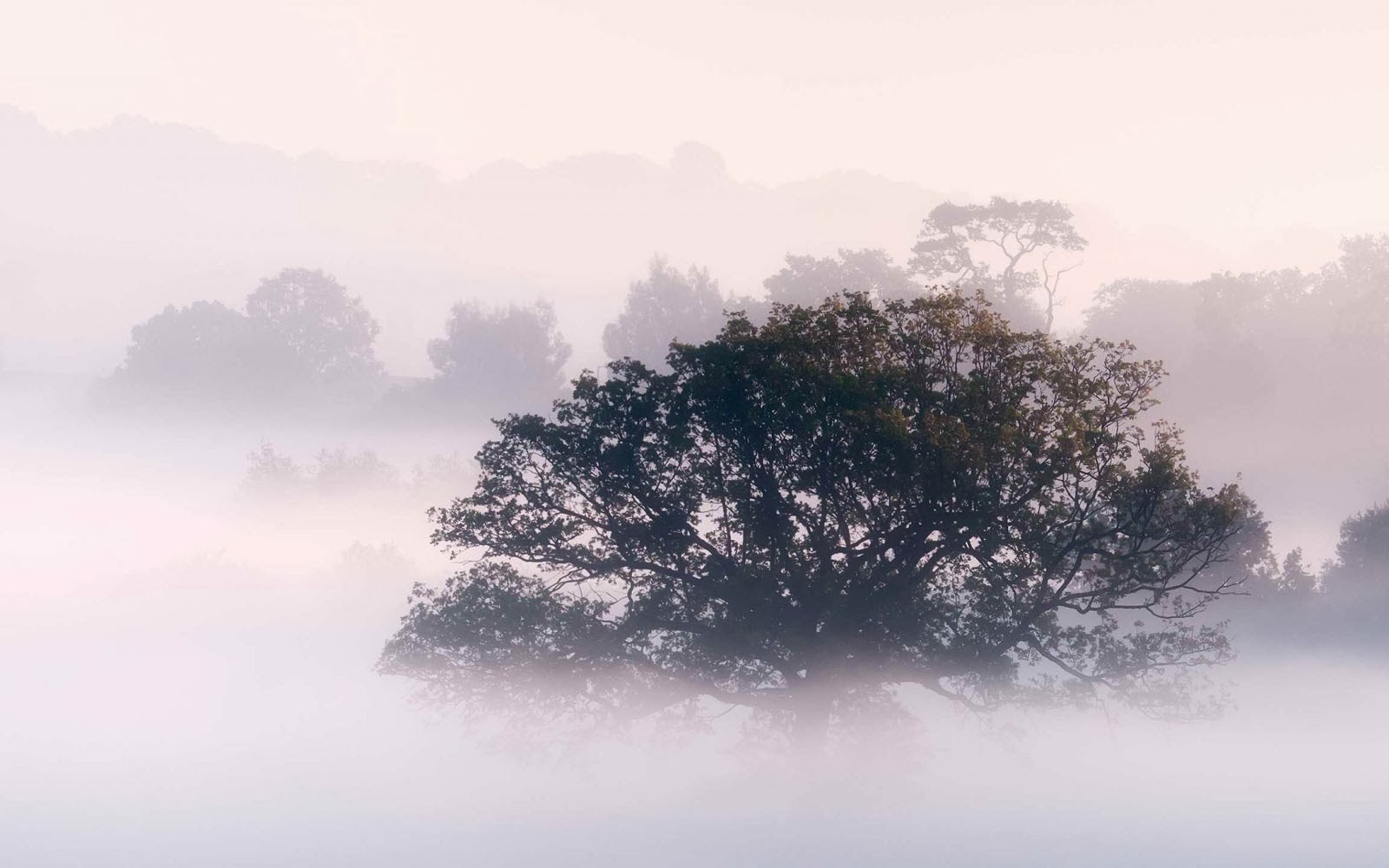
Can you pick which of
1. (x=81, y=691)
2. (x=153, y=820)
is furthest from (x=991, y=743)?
(x=81, y=691)

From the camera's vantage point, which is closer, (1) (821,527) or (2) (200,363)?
(1) (821,527)

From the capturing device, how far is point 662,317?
471ft

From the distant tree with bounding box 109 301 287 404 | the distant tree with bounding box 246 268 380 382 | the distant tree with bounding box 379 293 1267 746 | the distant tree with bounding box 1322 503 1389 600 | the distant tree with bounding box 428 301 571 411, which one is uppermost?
the distant tree with bounding box 246 268 380 382

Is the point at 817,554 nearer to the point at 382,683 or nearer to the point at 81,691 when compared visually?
the point at 382,683

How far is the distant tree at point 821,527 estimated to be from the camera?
37156 mm

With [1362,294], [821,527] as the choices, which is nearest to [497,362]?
[1362,294]

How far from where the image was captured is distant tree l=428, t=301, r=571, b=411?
163 m

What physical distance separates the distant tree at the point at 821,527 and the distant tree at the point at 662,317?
98.2 metres

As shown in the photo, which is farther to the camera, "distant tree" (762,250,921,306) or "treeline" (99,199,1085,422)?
"treeline" (99,199,1085,422)

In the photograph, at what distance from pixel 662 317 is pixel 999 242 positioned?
35.2 meters

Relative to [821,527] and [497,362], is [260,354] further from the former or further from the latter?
[821,527]

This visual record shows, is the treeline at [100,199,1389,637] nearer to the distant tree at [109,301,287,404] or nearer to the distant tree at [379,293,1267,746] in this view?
the distant tree at [109,301,287,404]

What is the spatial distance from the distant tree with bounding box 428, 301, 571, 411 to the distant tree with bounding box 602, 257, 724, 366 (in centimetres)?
1940

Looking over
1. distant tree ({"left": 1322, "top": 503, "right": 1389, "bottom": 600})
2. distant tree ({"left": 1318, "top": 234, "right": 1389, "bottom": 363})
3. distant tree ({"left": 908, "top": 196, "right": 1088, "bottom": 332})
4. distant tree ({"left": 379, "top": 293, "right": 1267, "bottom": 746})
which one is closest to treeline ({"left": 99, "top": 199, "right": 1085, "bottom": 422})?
distant tree ({"left": 908, "top": 196, "right": 1088, "bottom": 332})
